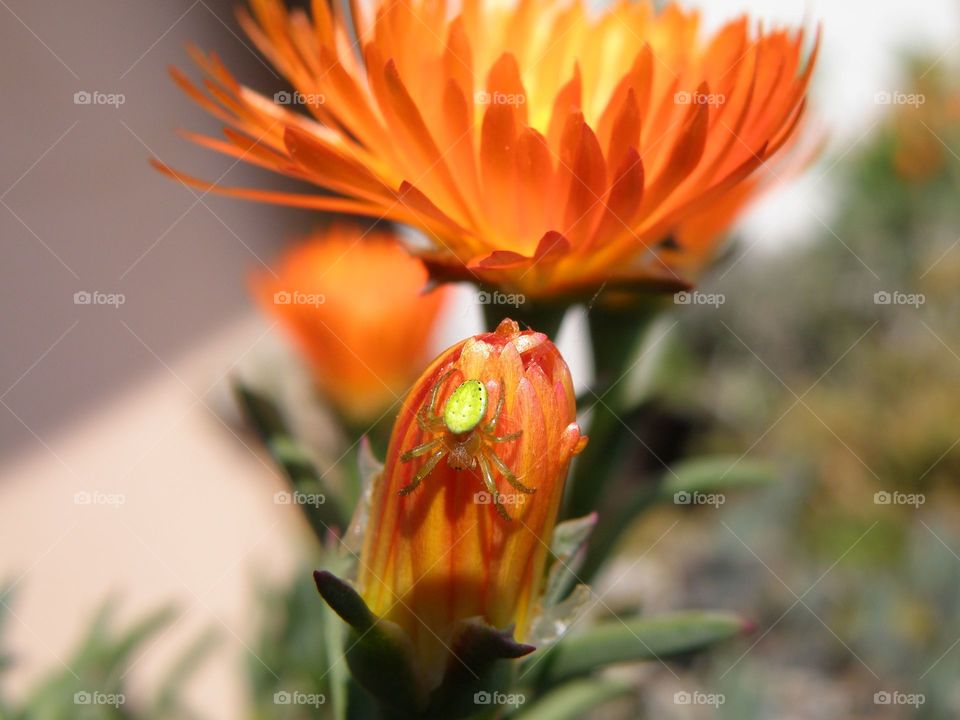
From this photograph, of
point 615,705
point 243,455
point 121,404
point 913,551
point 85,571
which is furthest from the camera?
point 243,455

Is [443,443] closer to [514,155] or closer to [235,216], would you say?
[514,155]

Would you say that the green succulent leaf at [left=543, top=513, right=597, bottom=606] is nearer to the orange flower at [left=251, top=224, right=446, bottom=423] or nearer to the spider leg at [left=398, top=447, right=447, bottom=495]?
the spider leg at [left=398, top=447, right=447, bottom=495]

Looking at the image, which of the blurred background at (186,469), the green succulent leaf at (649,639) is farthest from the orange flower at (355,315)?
the green succulent leaf at (649,639)

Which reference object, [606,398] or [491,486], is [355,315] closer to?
[606,398]

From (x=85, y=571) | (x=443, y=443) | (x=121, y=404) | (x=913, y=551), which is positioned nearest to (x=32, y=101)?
(x=121, y=404)

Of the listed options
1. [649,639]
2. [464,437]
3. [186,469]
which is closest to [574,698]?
[649,639]

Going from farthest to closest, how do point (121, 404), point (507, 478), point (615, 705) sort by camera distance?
point (121, 404) → point (615, 705) → point (507, 478)
